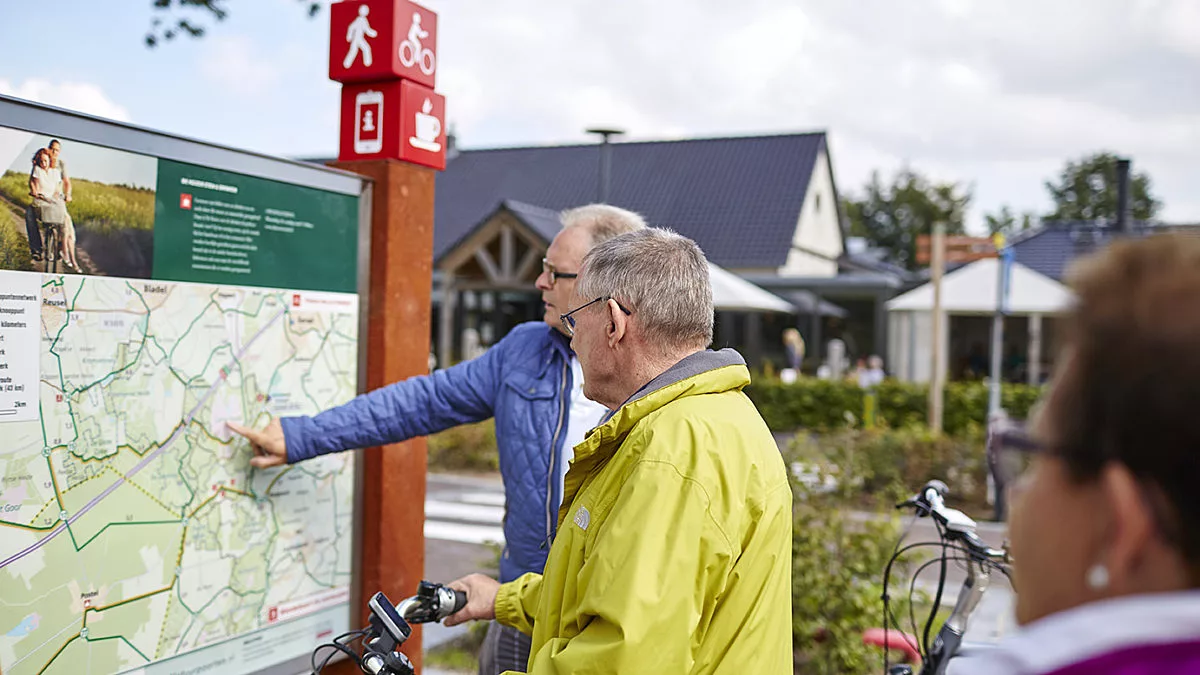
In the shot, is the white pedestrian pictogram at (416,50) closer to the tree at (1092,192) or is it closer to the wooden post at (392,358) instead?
the wooden post at (392,358)

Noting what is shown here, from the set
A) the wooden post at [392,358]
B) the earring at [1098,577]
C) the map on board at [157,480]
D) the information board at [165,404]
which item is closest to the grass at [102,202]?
the information board at [165,404]

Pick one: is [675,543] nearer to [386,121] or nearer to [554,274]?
[554,274]

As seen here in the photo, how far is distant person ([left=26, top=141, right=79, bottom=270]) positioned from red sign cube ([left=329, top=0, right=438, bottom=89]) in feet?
4.14

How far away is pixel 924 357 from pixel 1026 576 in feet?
91.7

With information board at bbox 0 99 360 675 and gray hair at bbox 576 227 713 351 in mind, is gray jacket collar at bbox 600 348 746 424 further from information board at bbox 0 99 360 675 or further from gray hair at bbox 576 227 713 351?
information board at bbox 0 99 360 675

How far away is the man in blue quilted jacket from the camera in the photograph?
9.75 ft

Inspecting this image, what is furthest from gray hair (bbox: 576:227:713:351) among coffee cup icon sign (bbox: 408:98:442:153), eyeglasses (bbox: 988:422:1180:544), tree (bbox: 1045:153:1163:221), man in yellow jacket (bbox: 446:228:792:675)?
tree (bbox: 1045:153:1163:221)

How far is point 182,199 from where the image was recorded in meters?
2.69

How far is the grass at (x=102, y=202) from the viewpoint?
2254 millimetres

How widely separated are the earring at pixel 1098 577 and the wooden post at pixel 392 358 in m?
2.75

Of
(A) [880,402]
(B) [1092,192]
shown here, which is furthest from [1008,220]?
(A) [880,402]

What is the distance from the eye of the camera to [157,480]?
263 cm

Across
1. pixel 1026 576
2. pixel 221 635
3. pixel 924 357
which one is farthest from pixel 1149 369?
pixel 924 357

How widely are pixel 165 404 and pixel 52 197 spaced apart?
598 millimetres
